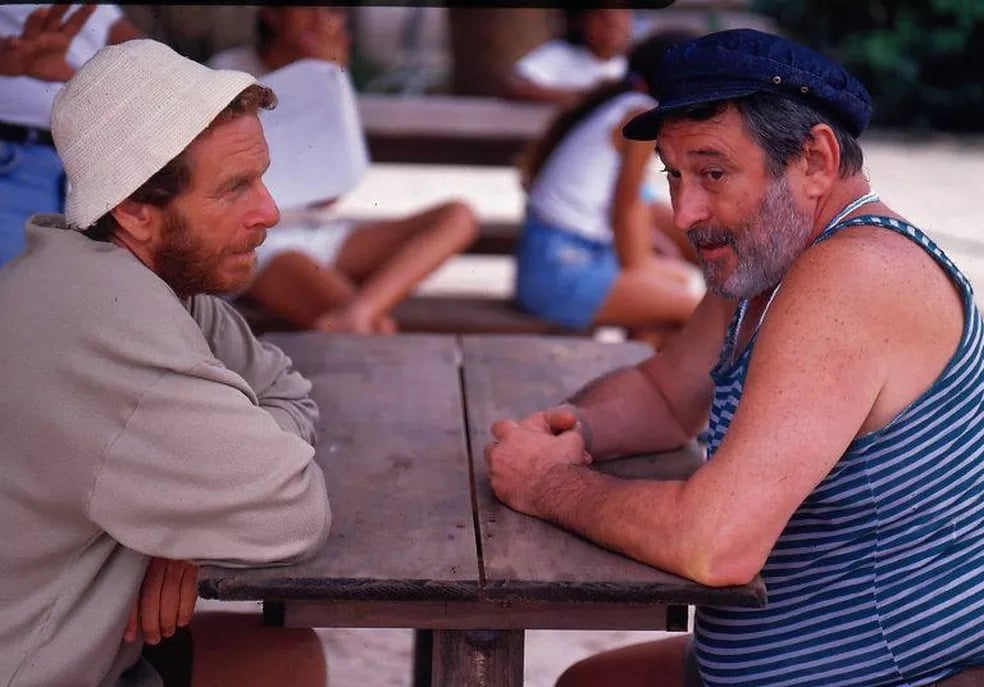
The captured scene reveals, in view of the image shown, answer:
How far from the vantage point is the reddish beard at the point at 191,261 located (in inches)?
81.6

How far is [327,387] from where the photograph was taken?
2.87 meters

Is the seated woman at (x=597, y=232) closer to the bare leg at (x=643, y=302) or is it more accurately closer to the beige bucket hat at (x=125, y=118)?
the bare leg at (x=643, y=302)

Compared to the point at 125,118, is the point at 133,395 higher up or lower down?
lower down

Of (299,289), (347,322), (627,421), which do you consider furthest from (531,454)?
(299,289)

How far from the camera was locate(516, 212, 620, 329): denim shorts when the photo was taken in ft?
16.4

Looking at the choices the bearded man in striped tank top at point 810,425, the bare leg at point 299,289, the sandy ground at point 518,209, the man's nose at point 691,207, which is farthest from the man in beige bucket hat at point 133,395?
the bare leg at point 299,289

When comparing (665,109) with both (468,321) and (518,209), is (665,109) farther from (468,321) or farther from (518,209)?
(518,209)

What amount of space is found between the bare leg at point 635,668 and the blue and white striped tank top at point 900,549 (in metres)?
0.44

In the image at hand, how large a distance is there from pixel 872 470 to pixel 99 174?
117 centimetres

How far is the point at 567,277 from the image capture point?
196 inches

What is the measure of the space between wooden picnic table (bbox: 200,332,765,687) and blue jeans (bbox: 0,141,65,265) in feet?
4.15

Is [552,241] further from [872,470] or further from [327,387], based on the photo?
[872,470]

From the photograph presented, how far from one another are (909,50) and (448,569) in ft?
42.0

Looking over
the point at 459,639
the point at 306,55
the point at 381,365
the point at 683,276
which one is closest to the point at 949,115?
the point at 683,276
